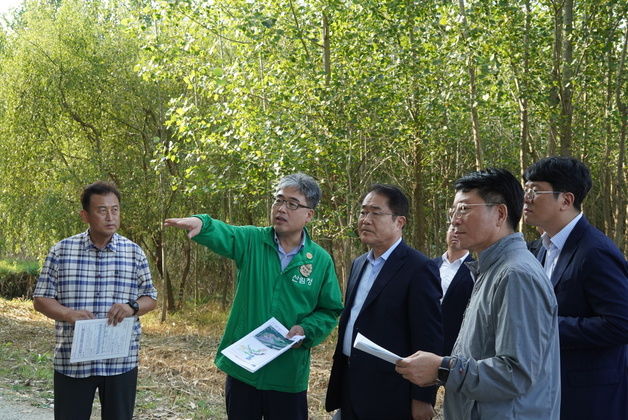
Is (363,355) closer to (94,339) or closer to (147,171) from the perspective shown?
(94,339)

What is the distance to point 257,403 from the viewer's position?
404 centimetres

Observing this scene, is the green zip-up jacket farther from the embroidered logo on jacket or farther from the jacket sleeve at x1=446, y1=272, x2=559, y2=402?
the jacket sleeve at x1=446, y1=272, x2=559, y2=402

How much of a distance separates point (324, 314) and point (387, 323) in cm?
57

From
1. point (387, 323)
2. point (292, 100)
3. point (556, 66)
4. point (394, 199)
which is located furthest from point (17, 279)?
point (387, 323)

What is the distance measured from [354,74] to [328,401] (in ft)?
22.6

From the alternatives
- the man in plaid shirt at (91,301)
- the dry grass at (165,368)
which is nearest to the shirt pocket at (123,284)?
the man in plaid shirt at (91,301)

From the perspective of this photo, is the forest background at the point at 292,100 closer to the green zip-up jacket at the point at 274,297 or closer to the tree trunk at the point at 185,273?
the tree trunk at the point at 185,273

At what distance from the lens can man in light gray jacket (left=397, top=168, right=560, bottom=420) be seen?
8.06 ft

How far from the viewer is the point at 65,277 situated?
4230mm

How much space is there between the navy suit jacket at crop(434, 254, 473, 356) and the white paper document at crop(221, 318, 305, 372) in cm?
110

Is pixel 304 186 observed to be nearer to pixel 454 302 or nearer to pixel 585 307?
pixel 454 302

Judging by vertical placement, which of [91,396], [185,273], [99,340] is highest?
[99,340]

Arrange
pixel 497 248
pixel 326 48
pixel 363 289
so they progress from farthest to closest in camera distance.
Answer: pixel 326 48
pixel 363 289
pixel 497 248

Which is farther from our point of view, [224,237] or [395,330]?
[224,237]
